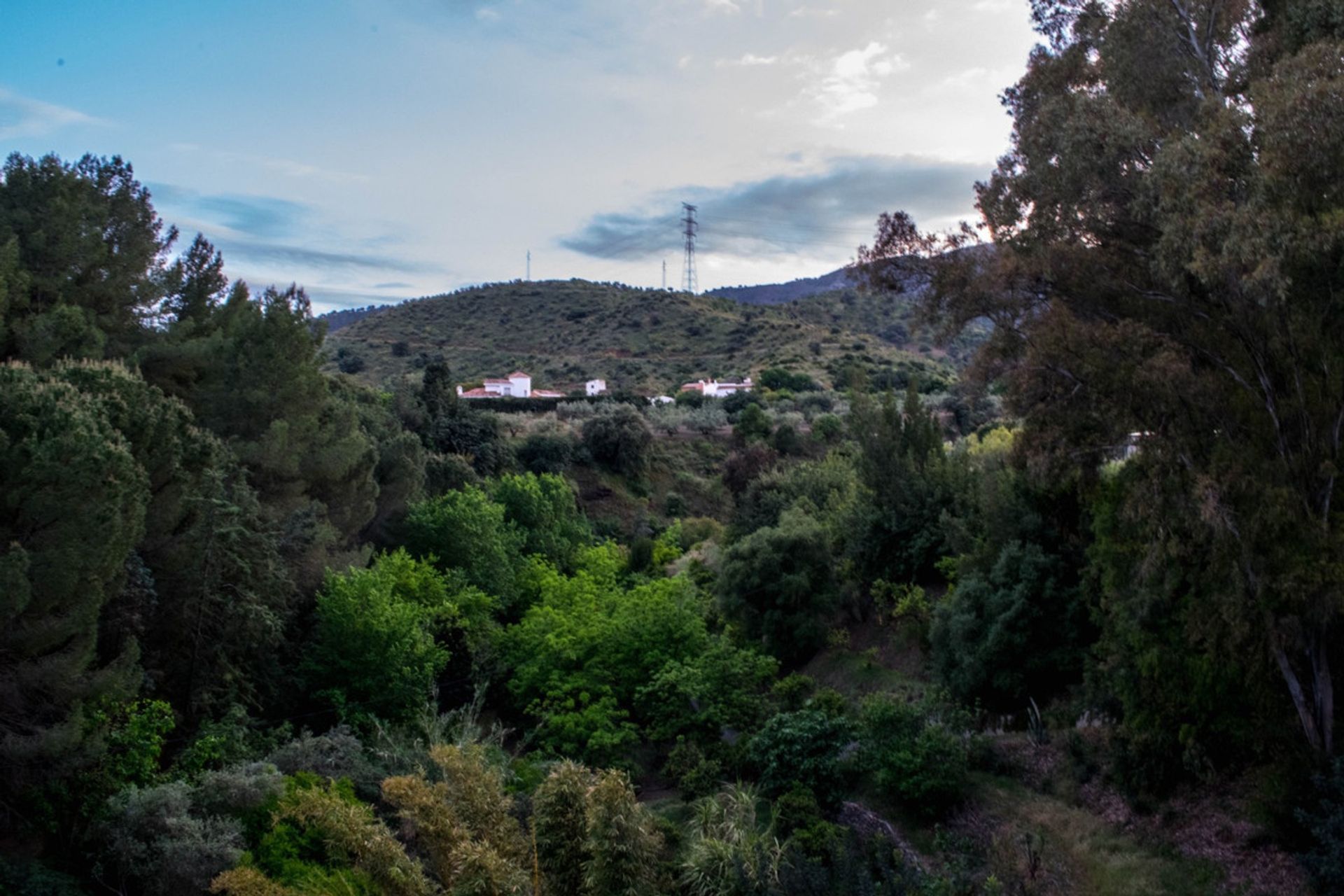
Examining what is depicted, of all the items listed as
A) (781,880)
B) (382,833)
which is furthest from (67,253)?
(781,880)

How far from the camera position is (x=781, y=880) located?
10594 millimetres

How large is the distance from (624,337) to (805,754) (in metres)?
66.9

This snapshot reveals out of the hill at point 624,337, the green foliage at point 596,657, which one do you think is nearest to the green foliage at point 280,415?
the green foliage at point 596,657

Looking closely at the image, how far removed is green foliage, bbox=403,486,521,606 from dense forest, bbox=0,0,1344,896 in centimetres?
373

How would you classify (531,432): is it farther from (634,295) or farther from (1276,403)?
(634,295)

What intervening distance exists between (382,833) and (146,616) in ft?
22.7

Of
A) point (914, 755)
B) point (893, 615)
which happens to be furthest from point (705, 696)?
point (893, 615)


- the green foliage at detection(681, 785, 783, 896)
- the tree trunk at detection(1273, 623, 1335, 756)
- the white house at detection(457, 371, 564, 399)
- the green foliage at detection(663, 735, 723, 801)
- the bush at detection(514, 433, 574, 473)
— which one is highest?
the white house at detection(457, 371, 564, 399)

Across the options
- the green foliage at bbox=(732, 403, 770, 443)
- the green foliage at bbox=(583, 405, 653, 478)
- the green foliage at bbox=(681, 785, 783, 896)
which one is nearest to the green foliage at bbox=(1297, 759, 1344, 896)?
the green foliage at bbox=(681, 785, 783, 896)

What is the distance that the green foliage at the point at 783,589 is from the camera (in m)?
22.7

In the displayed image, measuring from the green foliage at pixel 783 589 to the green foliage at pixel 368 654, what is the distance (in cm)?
783

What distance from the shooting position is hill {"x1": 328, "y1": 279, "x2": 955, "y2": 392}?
6950 cm

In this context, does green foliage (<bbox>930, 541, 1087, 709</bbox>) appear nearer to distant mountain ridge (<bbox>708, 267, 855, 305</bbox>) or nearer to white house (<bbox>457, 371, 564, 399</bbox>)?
white house (<bbox>457, 371, 564, 399</bbox>)

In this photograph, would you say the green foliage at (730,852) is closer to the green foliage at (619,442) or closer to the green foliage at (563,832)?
the green foliage at (563,832)
